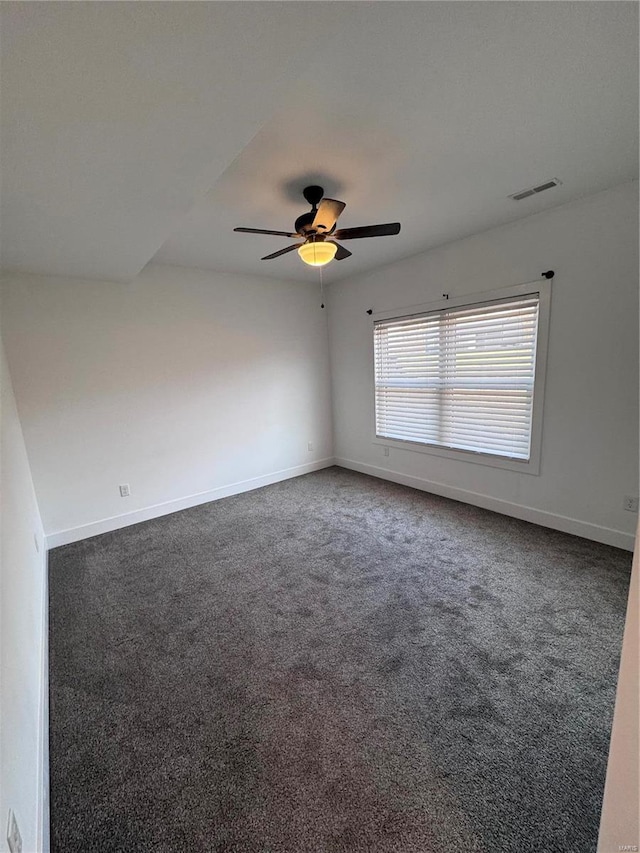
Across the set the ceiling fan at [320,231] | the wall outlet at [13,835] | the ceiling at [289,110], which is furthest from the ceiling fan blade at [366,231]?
the wall outlet at [13,835]

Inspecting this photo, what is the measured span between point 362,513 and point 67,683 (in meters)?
2.49

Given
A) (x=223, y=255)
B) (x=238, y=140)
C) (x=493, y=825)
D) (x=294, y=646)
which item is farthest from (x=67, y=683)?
(x=223, y=255)

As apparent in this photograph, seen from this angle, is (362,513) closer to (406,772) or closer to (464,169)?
(406,772)

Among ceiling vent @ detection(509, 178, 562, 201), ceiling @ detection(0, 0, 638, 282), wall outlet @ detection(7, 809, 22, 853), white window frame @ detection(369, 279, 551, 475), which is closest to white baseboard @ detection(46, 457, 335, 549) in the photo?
white window frame @ detection(369, 279, 551, 475)

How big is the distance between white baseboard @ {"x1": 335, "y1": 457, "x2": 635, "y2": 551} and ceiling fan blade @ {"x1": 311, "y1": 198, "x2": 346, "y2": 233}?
9.24 feet

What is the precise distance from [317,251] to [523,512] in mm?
2840

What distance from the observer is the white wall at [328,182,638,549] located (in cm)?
247

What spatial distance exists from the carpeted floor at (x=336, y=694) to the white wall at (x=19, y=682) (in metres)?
0.14

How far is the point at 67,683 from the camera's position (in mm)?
1741

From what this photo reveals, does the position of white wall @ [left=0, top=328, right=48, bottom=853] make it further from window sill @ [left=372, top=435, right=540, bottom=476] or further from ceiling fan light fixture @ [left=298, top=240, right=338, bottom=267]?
window sill @ [left=372, top=435, right=540, bottom=476]

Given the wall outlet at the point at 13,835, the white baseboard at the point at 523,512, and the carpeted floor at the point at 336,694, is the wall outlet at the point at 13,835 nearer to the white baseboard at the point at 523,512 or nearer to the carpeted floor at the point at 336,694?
the carpeted floor at the point at 336,694

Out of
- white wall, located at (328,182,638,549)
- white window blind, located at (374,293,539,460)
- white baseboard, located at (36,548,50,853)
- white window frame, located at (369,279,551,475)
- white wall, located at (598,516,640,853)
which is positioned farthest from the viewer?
white window blind, located at (374,293,539,460)

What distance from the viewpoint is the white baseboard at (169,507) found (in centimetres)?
315

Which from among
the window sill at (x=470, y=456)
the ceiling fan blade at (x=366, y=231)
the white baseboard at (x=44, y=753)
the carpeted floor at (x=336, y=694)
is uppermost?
the ceiling fan blade at (x=366, y=231)
